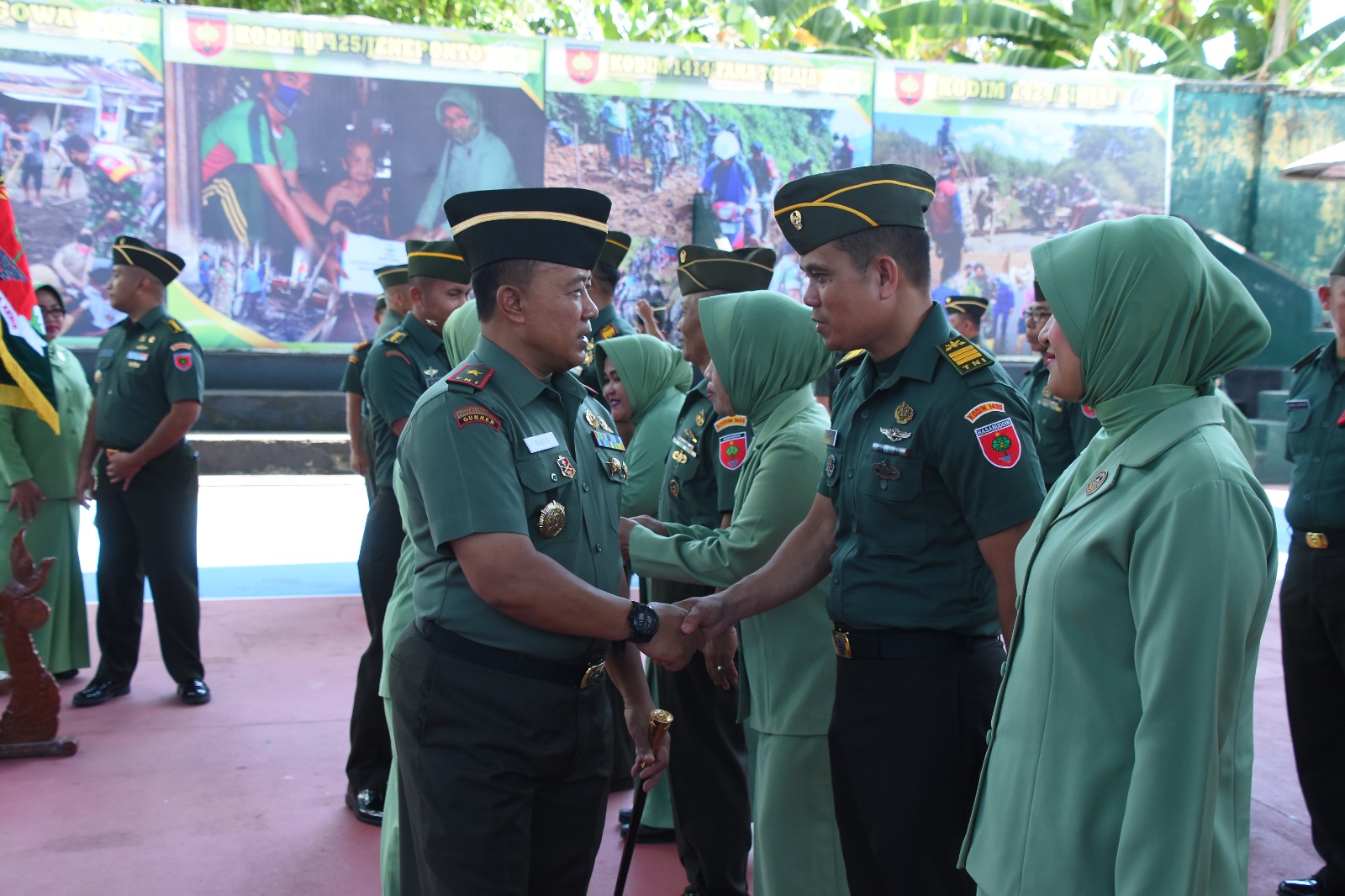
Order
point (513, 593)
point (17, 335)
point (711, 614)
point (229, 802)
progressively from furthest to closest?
point (229, 802) → point (17, 335) → point (711, 614) → point (513, 593)

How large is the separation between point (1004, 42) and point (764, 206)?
668 centimetres

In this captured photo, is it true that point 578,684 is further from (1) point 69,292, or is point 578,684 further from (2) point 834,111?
A: (2) point 834,111

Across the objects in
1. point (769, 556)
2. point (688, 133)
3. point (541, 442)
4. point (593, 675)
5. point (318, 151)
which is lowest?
point (593, 675)

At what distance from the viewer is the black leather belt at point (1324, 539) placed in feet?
11.1

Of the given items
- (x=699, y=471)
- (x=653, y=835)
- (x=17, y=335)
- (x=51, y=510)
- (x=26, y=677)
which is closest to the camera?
(x=699, y=471)

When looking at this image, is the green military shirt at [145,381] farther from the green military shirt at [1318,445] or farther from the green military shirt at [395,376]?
the green military shirt at [1318,445]

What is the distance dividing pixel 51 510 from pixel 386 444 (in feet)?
7.26

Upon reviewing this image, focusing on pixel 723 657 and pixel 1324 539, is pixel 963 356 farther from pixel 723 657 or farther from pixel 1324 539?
pixel 1324 539

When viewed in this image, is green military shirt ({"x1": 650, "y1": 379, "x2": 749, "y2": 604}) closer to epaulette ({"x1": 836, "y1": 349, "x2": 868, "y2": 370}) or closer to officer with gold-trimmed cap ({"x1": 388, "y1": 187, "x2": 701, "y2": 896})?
epaulette ({"x1": 836, "y1": 349, "x2": 868, "y2": 370})

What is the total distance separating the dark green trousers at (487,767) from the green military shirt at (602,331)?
2545 mm

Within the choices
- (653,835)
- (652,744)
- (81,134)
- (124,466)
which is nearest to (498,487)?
(652,744)

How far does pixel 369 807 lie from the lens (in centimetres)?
389

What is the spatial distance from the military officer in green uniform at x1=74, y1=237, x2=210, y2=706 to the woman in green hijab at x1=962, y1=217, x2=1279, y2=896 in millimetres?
4319

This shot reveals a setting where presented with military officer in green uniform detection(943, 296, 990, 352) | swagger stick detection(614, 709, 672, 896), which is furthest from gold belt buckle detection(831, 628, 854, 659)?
military officer in green uniform detection(943, 296, 990, 352)
